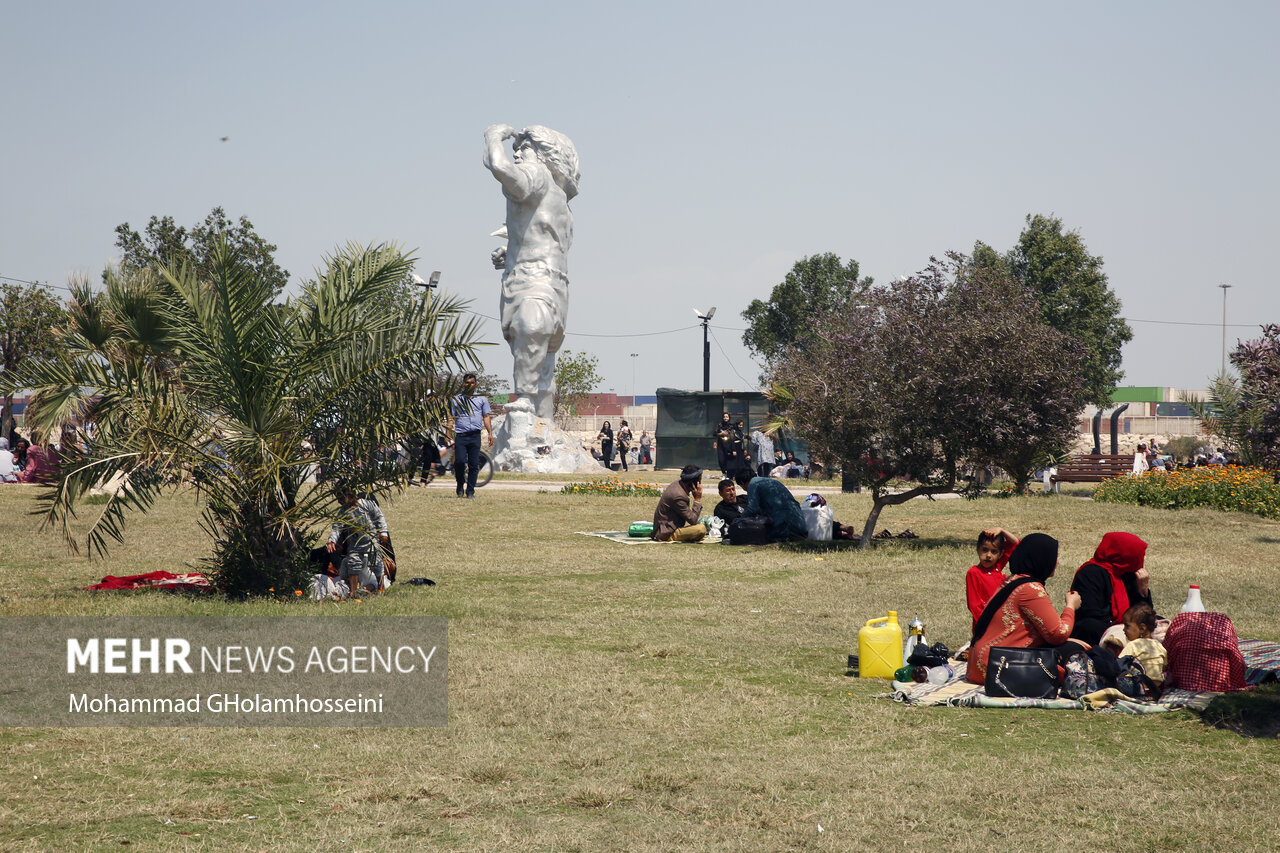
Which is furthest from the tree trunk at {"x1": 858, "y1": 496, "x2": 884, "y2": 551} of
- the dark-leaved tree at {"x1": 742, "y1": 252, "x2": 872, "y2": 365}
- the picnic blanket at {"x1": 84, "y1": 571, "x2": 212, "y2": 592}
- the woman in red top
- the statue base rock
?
the dark-leaved tree at {"x1": 742, "y1": 252, "x2": 872, "y2": 365}

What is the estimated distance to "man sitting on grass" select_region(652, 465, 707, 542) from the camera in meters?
14.3

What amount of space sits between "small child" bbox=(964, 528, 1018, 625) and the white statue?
2367cm

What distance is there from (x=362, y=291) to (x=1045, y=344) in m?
7.49

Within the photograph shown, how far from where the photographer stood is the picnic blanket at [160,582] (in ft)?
31.9

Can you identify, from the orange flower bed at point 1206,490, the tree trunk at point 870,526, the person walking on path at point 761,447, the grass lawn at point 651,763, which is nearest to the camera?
the grass lawn at point 651,763

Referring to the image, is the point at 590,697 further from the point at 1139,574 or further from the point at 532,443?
the point at 532,443

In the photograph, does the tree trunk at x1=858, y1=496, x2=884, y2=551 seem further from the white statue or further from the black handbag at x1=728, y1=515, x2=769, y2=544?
the white statue

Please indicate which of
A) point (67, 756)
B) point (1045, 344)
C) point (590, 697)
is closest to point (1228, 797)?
point (590, 697)

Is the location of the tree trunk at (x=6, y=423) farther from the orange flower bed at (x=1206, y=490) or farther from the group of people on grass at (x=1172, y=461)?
the group of people on grass at (x=1172, y=461)

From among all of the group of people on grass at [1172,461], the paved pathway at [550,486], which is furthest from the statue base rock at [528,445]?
the group of people on grass at [1172,461]

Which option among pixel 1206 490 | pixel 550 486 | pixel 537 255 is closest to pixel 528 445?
pixel 537 255

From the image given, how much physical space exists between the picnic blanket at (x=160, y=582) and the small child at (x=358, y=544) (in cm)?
114

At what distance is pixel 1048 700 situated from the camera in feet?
21.2

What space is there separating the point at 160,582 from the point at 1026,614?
7.01 metres
